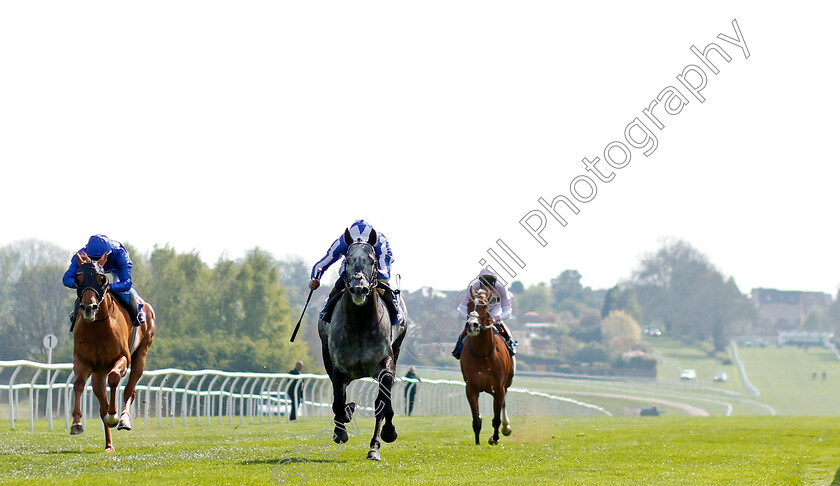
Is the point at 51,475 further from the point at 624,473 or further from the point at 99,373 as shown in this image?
the point at 624,473

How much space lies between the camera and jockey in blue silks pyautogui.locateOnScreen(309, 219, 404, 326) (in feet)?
37.0

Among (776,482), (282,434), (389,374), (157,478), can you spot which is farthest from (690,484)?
(282,434)

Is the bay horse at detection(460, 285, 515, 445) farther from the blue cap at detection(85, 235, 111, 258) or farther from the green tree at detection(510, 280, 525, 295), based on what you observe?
the green tree at detection(510, 280, 525, 295)

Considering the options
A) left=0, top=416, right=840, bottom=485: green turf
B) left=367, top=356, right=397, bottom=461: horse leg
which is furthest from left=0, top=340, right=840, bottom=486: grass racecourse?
left=367, top=356, right=397, bottom=461: horse leg

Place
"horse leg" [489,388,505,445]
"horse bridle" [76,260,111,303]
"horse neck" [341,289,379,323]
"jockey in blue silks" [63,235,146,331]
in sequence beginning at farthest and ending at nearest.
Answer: "horse leg" [489,388,505,445] < "jockey in blue silks" [63,235,146,331] < "horse neck" [341,289,379,323] < "horse bridle" [76,260,111,303]

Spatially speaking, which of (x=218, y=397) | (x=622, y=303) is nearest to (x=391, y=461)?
(x=218, y=397)

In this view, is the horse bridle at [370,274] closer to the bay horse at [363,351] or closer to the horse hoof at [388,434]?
the bay horse at [363,351]

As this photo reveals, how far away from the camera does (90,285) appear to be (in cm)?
1079

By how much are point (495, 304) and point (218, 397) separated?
14.4 meters

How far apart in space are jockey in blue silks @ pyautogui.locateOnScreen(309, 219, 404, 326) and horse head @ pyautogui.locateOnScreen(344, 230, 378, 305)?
1.71 ft

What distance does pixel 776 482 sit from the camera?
10.3 m

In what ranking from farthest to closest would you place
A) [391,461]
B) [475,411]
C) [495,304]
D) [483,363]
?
[495,304]
[483,363]
[475,411]
[391,461]

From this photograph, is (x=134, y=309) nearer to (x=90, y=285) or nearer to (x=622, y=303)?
(x=90, y=285)

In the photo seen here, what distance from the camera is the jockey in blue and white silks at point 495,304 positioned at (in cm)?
1466
